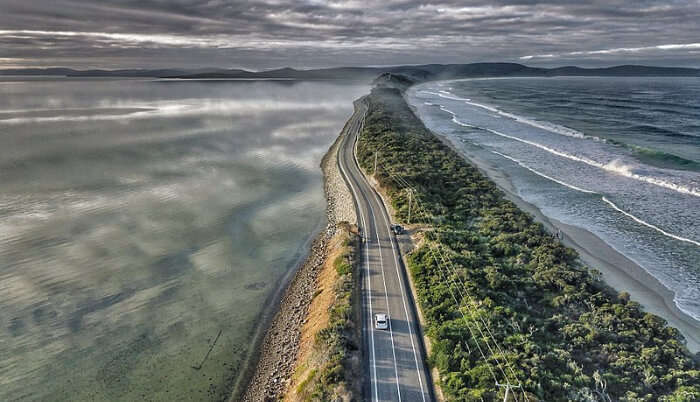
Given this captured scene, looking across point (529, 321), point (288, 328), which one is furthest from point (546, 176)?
point (288, 328)

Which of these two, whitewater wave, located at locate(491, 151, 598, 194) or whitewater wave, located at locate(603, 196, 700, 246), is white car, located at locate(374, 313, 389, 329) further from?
whitewater wave, located at locate(491, 151, 598, 194)

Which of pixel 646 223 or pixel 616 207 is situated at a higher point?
pixel 616 207

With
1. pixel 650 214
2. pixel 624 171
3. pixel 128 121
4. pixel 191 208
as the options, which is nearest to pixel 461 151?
pixel 624 171

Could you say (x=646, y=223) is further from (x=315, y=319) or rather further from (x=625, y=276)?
(x=315, y=319)

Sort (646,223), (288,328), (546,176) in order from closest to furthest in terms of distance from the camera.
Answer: (288,328) < (646,223) < (546,176)

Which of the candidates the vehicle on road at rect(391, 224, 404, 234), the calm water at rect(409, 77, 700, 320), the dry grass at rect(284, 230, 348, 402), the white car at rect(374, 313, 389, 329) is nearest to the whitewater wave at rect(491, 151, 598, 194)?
the calm water at rect(409, 77, 700, 320)

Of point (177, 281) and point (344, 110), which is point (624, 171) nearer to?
point (177, 281)

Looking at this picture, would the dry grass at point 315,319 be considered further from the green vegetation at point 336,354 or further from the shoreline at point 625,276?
the shoreline at point 625,276
